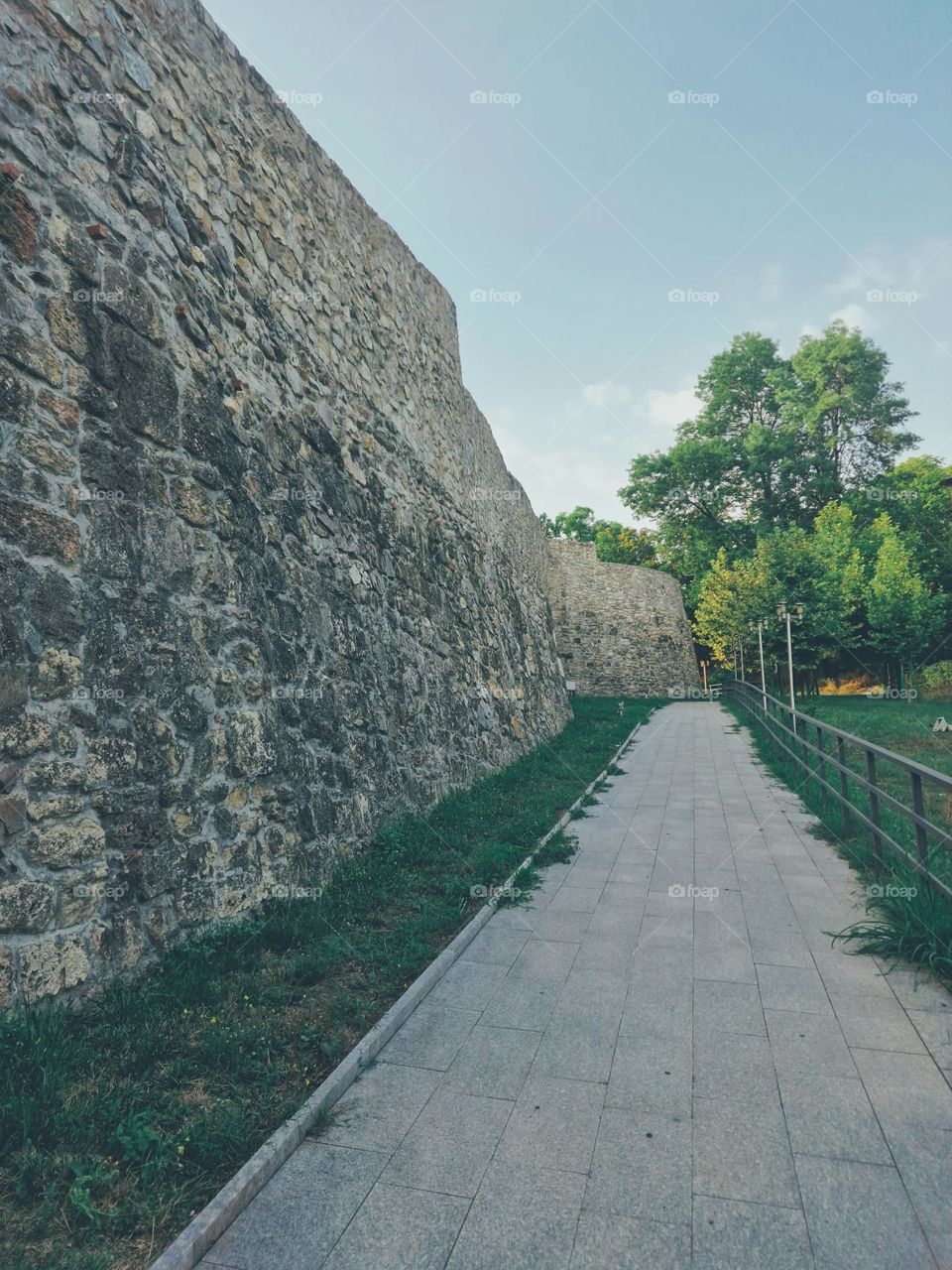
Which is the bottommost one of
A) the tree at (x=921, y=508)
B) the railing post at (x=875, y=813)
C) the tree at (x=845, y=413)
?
the railing post at (x=875, y=813)

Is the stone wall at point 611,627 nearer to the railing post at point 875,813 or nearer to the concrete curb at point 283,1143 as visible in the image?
the railing post at point 875,813

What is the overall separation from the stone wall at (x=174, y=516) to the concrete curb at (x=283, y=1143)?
1.28 metres

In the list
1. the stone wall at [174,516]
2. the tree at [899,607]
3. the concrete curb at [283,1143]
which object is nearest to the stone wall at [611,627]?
the tree at [899,607]

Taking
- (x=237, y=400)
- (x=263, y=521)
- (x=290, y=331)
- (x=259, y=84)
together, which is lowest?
(x=263, y=521)

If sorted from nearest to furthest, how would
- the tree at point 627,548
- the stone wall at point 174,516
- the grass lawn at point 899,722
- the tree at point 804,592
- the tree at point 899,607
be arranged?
the stone wall at point 174,516
the grass lawn at point 899,722
the tree at point 899,607
the tree at point 804,592
the tree at point 627,548

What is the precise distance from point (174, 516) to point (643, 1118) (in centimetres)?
395

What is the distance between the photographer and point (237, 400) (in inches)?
212

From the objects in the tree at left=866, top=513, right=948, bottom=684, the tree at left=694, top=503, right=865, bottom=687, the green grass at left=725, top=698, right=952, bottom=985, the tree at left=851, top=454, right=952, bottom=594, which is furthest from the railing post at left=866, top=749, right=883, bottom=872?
the tree at left=851, top=454, right=952, bottom=594

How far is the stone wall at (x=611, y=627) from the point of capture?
32.3m

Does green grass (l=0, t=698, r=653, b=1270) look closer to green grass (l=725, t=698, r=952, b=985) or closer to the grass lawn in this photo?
green grass (l=725, t=698, r=952, b=985)

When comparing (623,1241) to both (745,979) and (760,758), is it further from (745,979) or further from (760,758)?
(760,758)

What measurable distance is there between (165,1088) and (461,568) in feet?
28.3

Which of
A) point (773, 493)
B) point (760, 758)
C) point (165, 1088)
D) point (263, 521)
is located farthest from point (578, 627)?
point (165, 1088)

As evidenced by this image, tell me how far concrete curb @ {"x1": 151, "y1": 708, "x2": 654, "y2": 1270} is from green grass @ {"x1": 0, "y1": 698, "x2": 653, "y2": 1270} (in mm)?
65
